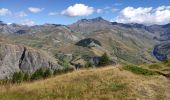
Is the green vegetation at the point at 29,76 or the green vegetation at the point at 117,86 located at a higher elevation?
the green vegetation at the point at 117,86

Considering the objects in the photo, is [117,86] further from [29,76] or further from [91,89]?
[29,76]

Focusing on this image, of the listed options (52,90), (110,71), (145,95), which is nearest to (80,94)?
(52,90)

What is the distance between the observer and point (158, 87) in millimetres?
19219

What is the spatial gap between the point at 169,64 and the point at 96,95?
62.9 feet

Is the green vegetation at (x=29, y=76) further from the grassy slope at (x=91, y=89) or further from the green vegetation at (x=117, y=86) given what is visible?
the green vegetation at (x=117, y=86)

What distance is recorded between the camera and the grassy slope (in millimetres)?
14668

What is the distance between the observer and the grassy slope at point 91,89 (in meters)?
14.7

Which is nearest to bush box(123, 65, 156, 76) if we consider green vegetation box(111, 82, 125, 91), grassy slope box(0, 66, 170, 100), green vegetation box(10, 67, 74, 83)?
grassy slope box(0, 66, 170, 100)

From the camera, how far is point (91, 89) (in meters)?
16.8

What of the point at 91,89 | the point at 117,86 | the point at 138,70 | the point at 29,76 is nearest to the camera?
the point at 91,89

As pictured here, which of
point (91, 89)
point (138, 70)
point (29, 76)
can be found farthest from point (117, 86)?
point (29, 76)

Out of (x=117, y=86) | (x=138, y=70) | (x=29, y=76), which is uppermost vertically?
(x=117, y=86)

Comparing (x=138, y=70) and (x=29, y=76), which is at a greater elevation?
(x=138, y=70)

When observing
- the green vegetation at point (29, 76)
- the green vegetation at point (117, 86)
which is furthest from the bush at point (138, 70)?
the green vegetation at point (117, 86)
